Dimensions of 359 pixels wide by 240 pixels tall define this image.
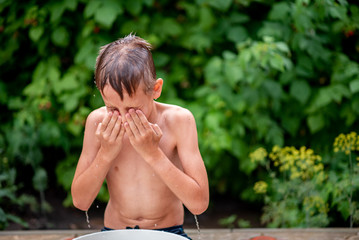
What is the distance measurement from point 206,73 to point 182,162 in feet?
5.26

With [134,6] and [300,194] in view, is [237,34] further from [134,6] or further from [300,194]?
[300,194]

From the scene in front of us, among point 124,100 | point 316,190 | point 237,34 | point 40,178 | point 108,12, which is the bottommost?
point 316,190

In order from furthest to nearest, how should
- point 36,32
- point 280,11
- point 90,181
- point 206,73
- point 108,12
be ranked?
point 36,32, point 206,73, point 108,12, point 280,11, point 90,181

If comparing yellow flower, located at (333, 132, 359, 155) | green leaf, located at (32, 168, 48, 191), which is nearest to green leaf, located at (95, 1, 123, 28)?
green leaf, located at (32, 168, 48, 191)

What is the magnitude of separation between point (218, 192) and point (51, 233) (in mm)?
1775

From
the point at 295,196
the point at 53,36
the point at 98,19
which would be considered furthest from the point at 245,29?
the point at 53,36

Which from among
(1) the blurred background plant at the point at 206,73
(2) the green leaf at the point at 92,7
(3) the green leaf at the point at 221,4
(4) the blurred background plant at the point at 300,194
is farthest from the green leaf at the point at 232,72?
(2) the green leaf at the point at 92,7

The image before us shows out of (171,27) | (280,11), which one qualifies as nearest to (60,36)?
(171,27)

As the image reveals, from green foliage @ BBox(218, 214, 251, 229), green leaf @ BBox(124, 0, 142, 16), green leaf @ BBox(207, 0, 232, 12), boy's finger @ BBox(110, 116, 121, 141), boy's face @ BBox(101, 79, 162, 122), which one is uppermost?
green leaf @ BBox(124, 0, 142, 16)

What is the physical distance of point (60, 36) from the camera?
126 inches

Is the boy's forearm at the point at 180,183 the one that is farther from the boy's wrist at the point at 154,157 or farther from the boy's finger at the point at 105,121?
the boy's finger at the point at 105,121

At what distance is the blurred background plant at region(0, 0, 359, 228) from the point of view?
2.86 metres

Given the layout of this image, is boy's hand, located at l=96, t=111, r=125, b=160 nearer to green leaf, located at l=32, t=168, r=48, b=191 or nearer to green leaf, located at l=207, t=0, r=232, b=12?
green leaf, located at l=207, t=0, r=232, b=12

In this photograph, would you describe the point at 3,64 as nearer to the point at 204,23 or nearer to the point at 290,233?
the point at 204,23
